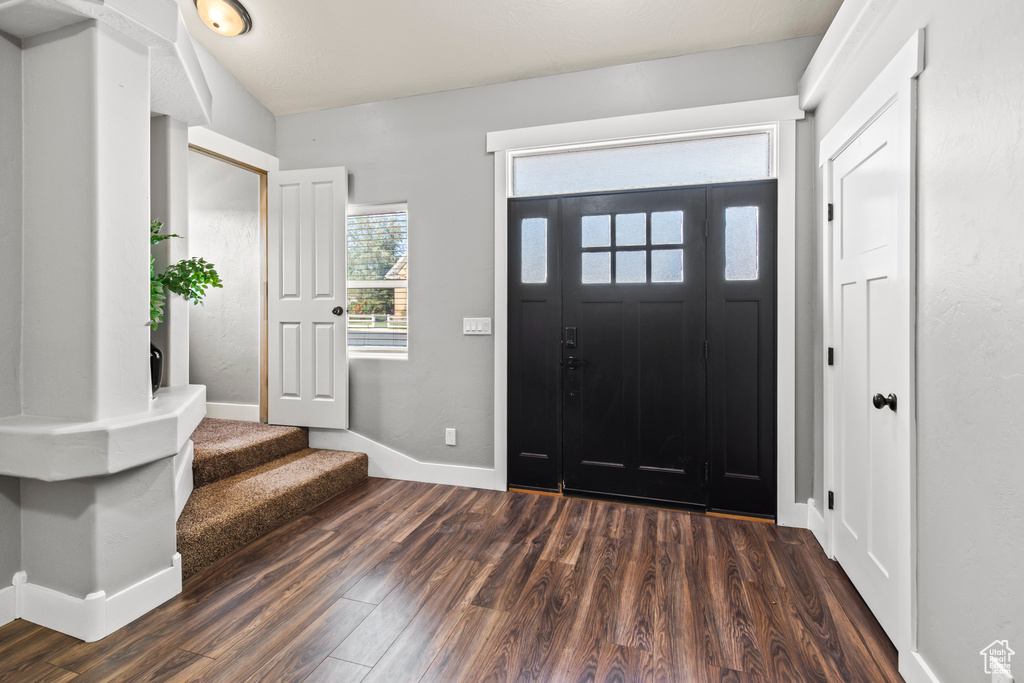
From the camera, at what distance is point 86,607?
5.56 feet

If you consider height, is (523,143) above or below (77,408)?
above

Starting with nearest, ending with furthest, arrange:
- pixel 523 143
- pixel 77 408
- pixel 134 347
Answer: pixel 77 408 → pixel 134 347 → pixel 523 143

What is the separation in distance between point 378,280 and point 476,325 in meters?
0.90

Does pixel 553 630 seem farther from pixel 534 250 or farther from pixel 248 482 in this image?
pixel 534 250

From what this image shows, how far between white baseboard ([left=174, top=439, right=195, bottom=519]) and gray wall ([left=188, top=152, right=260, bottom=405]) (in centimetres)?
155

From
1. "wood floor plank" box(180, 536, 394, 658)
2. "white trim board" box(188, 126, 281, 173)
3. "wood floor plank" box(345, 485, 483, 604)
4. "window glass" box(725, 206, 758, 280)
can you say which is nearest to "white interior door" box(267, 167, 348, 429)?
"white trim board" box(188, 126, 281, 173)

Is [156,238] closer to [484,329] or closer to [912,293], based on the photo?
[484,329]

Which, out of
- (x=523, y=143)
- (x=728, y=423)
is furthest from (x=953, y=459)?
(x=523, y=143)

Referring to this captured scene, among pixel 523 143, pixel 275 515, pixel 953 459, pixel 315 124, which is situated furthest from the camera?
pixel 315 124

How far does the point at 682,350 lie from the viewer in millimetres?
Result: 2859

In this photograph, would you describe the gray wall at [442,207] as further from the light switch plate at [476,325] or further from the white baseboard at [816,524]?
the white baseboard at [816,524]

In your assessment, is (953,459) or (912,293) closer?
(953,459)

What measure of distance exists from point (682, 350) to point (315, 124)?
3159 millimetres

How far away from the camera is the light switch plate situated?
10.6 feet
